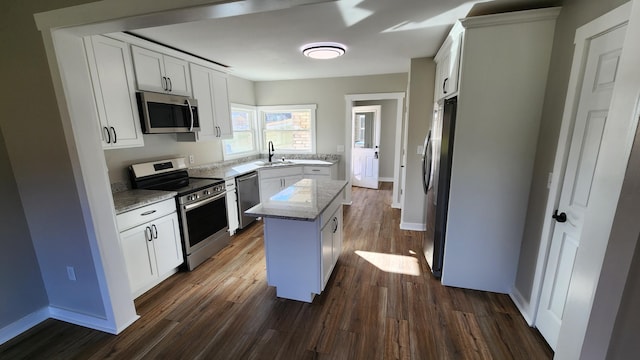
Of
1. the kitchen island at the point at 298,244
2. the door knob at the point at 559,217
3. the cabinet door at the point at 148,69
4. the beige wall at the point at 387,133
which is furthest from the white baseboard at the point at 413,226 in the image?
the cabinet door at the point at 148,69

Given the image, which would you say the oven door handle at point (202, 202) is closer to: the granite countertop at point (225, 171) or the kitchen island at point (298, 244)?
the granite countertop at point (225, 171)

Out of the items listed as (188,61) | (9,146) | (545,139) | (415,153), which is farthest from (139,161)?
(545,139)

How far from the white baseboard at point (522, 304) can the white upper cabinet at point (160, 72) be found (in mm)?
3976

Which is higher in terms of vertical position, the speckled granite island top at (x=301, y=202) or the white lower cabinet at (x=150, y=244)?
the speckled granite island top at (x=301, y=202)

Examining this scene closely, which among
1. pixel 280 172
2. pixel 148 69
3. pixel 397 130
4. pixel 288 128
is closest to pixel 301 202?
pixel 148 69

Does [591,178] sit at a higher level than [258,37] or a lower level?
lower

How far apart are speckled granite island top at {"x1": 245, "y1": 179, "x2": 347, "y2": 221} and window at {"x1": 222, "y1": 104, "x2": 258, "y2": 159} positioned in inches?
85.5

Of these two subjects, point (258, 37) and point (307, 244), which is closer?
point (307, 244)

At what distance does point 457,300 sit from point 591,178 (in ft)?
4.54

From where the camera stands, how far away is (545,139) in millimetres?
1882

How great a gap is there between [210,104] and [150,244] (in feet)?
6.40

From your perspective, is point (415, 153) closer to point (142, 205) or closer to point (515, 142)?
point (515, 142)

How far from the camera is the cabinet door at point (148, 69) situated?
249 centimetres

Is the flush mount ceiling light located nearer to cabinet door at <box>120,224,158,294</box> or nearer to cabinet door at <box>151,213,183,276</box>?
cabinet door at <box>151,213,183,276</box>
